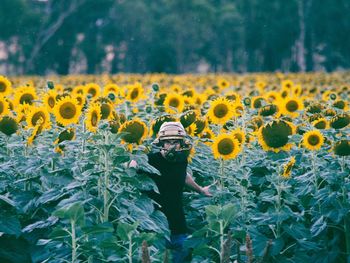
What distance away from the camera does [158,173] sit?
14.9 ft

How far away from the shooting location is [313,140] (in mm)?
5258

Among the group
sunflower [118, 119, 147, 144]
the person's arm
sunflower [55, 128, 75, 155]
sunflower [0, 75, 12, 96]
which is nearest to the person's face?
sunflower [118, 119, 147, 144]

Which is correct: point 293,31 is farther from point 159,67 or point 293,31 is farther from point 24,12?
point 24,12

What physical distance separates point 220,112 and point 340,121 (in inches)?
42.4

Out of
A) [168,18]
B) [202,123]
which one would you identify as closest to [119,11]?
[168,18]

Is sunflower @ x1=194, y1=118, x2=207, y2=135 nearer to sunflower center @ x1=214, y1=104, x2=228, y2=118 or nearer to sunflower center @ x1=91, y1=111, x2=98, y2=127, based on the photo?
sunflower center @ x1=214, y1=104, x2=228, y2=118

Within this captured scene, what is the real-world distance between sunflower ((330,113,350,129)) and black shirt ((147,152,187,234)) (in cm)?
143

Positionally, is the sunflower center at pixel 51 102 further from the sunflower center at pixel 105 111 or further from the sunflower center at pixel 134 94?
the sunflower center at pixel 134 94

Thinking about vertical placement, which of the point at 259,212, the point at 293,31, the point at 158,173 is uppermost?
the point at 293,31

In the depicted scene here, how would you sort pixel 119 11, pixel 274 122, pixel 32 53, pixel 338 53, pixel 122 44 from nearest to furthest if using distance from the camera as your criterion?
pixel 274 122, pixel 32 53, pixel 338 53, pixel 119 11, pixel 122 44

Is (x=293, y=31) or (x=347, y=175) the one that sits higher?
(x=293, y=31)

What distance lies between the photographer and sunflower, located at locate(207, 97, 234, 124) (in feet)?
20.2

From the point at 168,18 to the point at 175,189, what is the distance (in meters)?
61.0

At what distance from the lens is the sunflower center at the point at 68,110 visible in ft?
17.6
